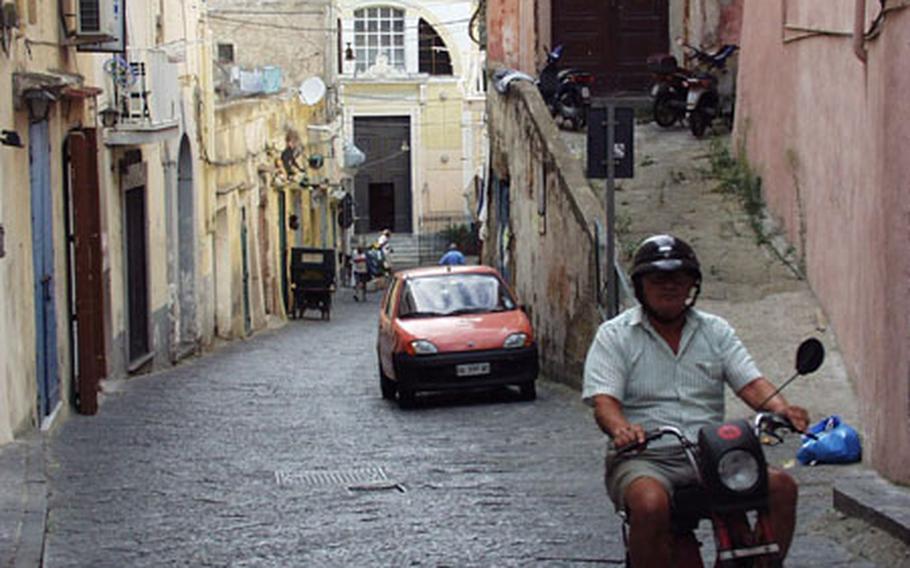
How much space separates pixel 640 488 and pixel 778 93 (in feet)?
42.6

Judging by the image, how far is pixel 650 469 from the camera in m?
6.12

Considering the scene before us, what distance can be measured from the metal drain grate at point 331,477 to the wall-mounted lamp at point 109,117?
812 cm

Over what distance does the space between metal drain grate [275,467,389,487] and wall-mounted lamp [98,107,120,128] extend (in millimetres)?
8124

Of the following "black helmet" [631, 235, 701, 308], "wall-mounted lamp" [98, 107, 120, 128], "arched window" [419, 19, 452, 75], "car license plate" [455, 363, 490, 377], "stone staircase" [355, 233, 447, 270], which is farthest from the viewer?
"arched window" [419, 19, 452, 75]

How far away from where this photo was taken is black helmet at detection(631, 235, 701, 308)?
6.36 m

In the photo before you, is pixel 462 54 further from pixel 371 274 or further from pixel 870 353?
pixel 870 353

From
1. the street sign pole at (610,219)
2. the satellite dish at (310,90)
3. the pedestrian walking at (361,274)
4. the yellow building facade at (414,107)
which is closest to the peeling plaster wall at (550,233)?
the street sign pole at (610,219)

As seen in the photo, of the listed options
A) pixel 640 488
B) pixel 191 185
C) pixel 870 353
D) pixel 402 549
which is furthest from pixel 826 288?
pixel 191 185

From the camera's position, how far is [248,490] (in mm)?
12094

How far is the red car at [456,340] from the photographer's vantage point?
18.5 meters

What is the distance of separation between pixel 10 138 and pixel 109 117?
666cm

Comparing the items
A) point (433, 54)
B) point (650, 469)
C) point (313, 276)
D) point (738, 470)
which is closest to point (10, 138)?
point (650, 469)

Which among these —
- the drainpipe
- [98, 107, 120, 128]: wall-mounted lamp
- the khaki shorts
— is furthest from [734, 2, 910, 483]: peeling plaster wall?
[98, 107, 120, 128]: wall-mounted lamp

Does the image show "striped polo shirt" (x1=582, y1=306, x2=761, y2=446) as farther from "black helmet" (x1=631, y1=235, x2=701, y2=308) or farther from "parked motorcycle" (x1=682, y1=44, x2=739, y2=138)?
"parked motorcycle" (x1=682, y1=44, x2=739, y2=138)
